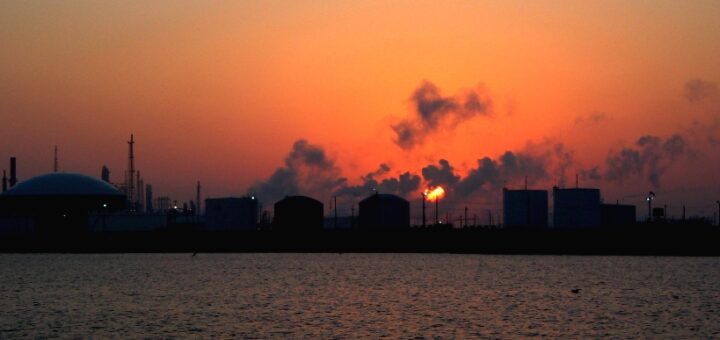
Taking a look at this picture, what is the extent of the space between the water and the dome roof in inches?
2184

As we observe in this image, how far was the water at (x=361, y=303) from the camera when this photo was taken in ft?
204

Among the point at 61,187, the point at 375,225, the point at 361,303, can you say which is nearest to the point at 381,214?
the point at 375,225

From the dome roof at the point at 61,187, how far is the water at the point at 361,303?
55.5 metres

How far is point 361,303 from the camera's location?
8019 cm

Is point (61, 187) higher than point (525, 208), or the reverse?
point (61, 187)

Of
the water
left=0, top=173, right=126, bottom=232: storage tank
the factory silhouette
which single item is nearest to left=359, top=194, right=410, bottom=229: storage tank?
the factory silhouette

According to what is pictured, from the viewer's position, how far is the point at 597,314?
238 feet

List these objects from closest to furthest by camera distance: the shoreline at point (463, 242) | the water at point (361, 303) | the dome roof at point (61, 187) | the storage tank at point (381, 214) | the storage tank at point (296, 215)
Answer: the water at point (361, 303), the shoreline at point (463, 242), the dome roof at point (61, 187), the storage tank at point (296, 215), the storage tank at point (381, 214)

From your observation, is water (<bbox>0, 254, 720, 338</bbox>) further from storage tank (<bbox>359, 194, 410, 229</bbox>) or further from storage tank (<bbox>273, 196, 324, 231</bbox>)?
storage tank (<bbox>359, 194, 410, 229</bbox>)

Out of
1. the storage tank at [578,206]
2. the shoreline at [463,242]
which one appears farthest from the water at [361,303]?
the storage tank at [578,206]

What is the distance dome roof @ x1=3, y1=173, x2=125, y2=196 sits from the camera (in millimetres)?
184250

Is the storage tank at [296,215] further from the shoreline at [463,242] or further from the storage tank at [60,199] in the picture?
the storage tank at [60,199]

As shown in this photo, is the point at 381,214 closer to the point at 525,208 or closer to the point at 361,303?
the point at 525,208

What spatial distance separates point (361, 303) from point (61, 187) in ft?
387
